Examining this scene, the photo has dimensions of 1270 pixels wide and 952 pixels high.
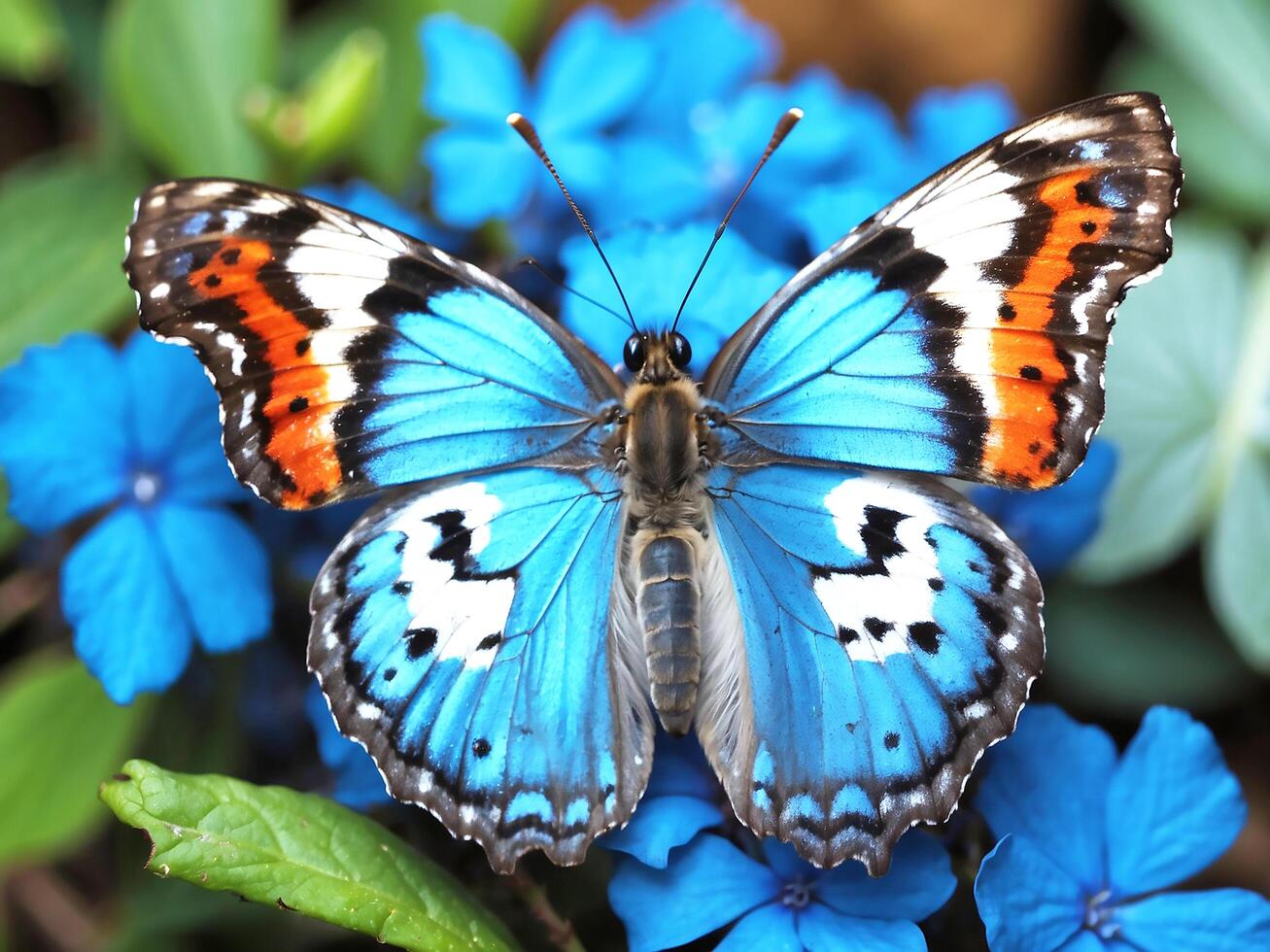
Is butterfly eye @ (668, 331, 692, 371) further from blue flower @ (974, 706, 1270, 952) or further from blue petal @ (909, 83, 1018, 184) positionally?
blue petal @ (909, 83, 1018, 184)

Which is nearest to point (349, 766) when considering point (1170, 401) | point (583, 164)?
point (583, 164)

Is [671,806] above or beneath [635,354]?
beneath

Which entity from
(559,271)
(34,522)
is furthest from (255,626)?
(559,271)

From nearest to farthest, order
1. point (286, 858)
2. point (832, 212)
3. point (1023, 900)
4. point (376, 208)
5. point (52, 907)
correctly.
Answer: point (286, 858) → point (1023, 900) → point (832, 212) → point (376, 208) → point (52, 907)

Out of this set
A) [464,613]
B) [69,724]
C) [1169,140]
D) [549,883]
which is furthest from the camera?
[69,724]

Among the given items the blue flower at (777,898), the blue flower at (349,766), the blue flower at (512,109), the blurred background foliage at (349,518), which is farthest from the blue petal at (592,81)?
the blue flower at (777,898)

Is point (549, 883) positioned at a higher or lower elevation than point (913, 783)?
lower

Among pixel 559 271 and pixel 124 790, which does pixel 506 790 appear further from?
pixel 559 271

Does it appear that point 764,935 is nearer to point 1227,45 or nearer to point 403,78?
point 403,78
